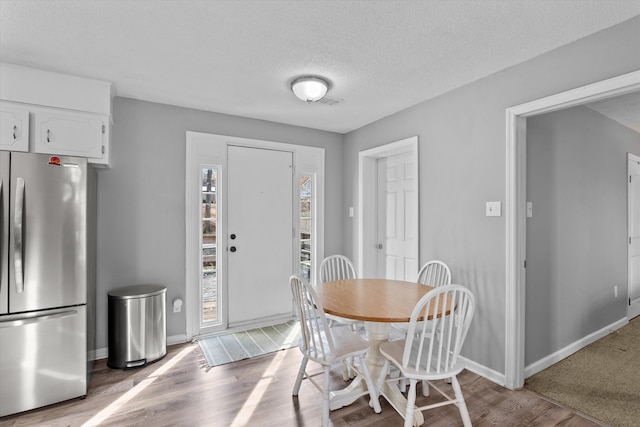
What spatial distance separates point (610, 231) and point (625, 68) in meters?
2.41

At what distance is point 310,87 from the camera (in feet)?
8.59

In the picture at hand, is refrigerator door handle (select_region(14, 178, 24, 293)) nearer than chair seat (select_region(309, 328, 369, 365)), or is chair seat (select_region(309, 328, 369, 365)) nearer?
chair seat (select_region(309, 328, 369, 365))

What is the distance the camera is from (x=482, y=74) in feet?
8.42

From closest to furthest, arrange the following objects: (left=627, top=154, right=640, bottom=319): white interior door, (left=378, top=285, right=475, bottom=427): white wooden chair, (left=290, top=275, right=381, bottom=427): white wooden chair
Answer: (left=378, top=285, right=475, bottom=427): white wooden chair, (left=290, top=275, right=381, bottom=427): white wooden chair, (left=627, top=154, right=640, bottom=319): white interior door

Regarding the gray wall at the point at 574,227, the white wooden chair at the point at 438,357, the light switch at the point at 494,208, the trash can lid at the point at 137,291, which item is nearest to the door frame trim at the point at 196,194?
the trash can lid at the point at 137,291

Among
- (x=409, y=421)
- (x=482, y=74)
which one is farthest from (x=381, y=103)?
(x=409, y=421)

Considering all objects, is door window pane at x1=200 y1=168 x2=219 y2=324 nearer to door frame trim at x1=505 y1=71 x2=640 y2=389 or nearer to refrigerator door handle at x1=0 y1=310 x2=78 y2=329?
refrigerator door handle at x1=0 y1=310 x2=78 y2=329

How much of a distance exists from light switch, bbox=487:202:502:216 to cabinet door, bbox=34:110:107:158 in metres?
3.19

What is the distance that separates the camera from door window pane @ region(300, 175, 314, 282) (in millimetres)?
4129

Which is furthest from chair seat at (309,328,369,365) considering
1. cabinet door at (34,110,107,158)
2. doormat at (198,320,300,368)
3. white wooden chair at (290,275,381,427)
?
cabinet door at (34,110,107,158)

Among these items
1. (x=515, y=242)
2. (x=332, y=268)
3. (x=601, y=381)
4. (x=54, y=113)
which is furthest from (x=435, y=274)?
(x=54, y=113)

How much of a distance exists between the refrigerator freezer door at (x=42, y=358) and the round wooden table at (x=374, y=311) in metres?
1.81

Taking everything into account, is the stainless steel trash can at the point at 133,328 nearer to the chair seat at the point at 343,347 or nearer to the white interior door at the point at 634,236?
the chair seat at the point at 343,347

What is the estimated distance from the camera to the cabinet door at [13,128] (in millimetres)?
2271
